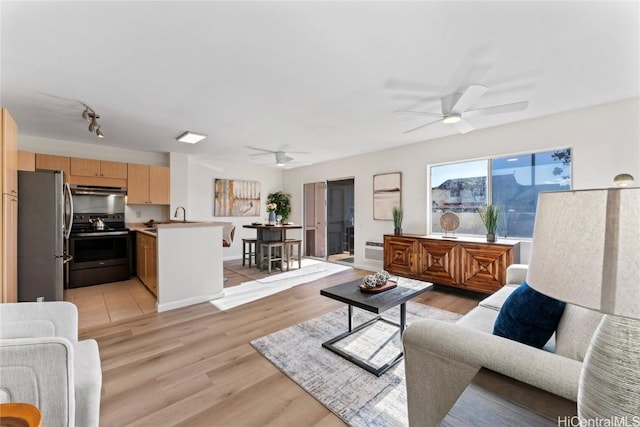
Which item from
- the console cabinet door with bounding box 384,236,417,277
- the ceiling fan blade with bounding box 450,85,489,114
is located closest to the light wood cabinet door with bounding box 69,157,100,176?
the console cabinet door with bounding box 384,236,417,277

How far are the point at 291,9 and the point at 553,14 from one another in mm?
1680

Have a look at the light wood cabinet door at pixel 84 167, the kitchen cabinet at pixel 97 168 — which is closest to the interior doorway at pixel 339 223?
the kitchen cabinet at pixel 97 168

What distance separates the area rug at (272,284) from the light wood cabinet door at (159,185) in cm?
264

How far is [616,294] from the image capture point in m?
0.49

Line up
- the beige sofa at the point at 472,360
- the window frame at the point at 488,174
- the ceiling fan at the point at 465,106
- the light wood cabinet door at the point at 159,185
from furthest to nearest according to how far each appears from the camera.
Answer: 1. the light wood cabinet door at the point at 159,185
2. the window frame at the point at 488,174
3. the ceiling fan at the point at 465,106
4. the beige sofa at the point at 472,360

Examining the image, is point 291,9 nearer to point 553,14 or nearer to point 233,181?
point 553,14

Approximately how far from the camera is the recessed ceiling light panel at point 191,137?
14.3ft

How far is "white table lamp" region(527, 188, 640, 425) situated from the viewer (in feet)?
1.59

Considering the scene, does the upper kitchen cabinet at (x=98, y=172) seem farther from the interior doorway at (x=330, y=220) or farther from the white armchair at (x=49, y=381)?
the white armchair at (x=49, y=381)

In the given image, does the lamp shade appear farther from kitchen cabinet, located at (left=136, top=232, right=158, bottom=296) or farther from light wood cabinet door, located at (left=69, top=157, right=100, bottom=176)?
light wood cabinet door, located at (left=69, top=157, right=100, bottom=176)

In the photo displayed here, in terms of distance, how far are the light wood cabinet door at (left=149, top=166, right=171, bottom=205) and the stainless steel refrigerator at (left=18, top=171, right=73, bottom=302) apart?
246cm

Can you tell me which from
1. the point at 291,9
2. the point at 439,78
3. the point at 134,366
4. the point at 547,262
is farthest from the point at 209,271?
the point at 547,262
